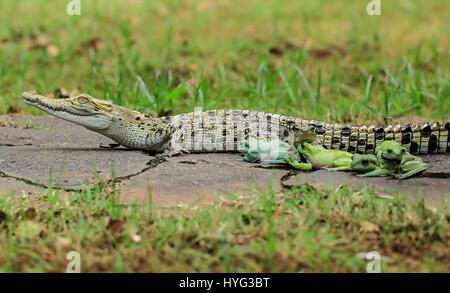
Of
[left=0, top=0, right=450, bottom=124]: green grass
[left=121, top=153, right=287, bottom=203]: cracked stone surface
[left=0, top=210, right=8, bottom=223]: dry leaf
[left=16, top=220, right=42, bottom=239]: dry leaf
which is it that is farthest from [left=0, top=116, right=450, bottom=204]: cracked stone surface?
[left=0, top=0, right=450, bottom=124]: green grass

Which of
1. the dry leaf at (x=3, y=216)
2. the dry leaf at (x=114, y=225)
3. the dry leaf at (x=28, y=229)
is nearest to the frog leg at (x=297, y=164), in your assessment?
the dry leaf at (x=114, y=225)

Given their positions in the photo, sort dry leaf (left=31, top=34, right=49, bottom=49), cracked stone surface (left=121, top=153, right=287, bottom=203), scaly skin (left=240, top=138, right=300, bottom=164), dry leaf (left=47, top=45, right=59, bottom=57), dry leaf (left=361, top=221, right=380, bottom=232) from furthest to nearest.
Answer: dry leaf (left=31, top=34, right=49, bottom=49), dry leaf (left=47, top=45, right=59, bottom=57), scaly skin (left=240, top=138, right=300, bottom=164), cracked stone surface (left=121, top=153, right=287, bottom=203), dry leaf (left=361, top=221, right=380, bottom=232)

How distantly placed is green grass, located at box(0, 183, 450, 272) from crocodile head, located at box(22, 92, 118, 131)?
1.29 metres

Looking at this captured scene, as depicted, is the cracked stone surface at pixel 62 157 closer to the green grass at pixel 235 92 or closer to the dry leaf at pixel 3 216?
the green grass at pixel 235 92

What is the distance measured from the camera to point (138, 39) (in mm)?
9133

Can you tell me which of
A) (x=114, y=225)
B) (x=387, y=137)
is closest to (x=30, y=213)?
(x=114, y=225)

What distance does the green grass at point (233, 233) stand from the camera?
121 inches

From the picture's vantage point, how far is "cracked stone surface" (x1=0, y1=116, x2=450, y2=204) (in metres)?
3.78

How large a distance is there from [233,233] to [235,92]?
14.8ft

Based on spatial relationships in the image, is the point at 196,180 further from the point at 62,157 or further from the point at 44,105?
the point at 44,105

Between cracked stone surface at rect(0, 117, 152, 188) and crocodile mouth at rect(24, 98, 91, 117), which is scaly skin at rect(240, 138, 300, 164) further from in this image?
crocodile mouth at rect(24, 98, 91, 117)

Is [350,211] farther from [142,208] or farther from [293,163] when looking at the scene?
[142,208]

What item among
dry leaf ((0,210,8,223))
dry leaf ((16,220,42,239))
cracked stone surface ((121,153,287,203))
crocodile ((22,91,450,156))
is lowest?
dry leaf ((16,220,42,239))
